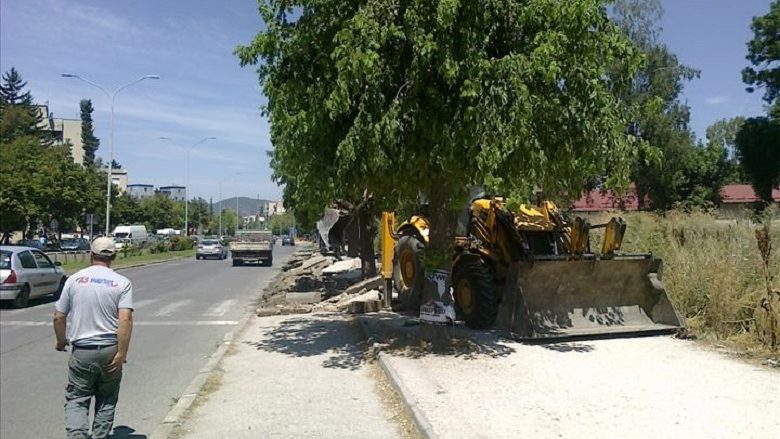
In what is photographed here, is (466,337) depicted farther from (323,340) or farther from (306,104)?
(306,104)

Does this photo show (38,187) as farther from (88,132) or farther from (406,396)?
(88,132)

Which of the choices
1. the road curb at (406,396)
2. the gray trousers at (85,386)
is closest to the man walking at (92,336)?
the gray trousers at (85,386)

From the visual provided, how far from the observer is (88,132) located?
5079 inches

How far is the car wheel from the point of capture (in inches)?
692

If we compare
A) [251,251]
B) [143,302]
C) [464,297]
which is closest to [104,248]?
[464,297]

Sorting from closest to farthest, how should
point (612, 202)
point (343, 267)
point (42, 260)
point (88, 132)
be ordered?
point (42, 260), point (343, 267), point (612, 202), point (88, 132)

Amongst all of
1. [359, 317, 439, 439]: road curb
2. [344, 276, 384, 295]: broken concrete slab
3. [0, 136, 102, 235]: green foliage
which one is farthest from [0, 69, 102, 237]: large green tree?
[359, 317, 439, 439]: road curb

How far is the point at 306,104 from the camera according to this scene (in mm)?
8953

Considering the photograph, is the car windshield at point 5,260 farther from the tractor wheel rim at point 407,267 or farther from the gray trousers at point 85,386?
the gray trousers at point 85,386

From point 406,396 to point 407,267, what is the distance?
7.92 meters

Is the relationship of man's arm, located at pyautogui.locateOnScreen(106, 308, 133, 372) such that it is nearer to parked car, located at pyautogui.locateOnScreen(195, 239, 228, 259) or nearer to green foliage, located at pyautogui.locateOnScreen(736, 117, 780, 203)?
parked car, located at pyautogui.locateOnScreen(195, 239, 228, 259)

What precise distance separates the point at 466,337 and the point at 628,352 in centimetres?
231

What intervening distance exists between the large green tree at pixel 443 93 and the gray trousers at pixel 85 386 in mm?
3724

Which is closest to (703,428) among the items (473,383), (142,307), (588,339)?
(473,383)
